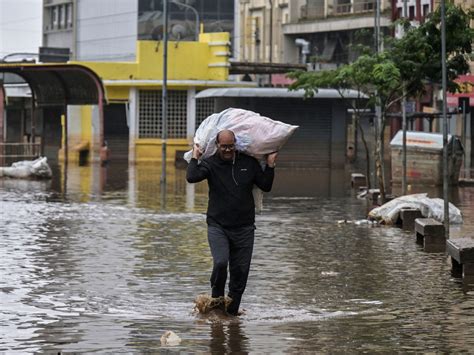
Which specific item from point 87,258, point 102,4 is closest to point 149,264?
point 87,258

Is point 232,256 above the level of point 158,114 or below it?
below

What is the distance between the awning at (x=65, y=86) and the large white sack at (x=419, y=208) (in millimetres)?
28485

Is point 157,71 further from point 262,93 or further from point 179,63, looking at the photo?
point 262,93

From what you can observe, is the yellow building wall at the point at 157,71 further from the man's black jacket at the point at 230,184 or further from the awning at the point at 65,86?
the man's black jacket at the point at 230,184

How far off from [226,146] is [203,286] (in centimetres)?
273

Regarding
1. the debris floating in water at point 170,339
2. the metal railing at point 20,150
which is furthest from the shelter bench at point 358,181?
the debris floating in water at point 170,339

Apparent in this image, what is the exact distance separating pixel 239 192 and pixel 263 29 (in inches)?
3490

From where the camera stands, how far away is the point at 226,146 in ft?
42.1

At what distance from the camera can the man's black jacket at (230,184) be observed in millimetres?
12891

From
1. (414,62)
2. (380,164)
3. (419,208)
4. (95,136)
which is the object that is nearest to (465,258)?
(419,208)

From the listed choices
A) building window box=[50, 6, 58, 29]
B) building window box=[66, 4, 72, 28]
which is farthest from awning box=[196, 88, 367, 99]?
building window box=[50, 6, 58, 29]

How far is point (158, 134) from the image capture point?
6288 cm

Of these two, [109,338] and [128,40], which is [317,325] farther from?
[128,40]

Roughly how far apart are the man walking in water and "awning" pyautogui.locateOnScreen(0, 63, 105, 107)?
3958cm
